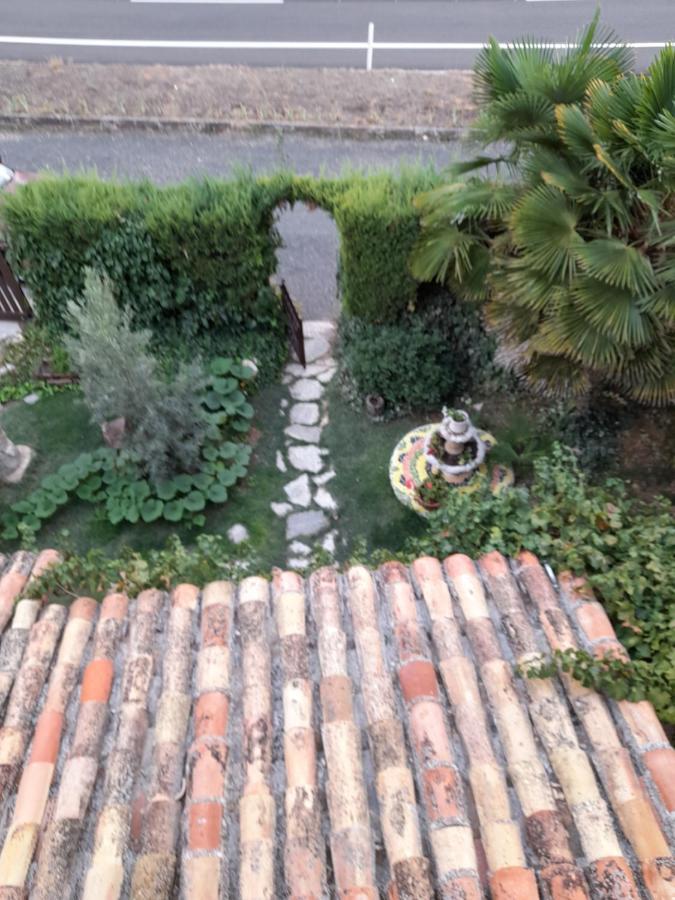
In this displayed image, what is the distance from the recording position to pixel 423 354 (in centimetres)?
699

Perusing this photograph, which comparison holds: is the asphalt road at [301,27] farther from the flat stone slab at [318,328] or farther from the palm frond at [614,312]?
the palm frond at [614,312]

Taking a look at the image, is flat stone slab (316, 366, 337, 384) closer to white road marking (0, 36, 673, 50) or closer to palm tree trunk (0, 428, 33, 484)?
palm tree trunk (0, 428, 33, 484)

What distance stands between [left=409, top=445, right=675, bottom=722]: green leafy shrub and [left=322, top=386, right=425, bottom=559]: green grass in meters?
1.95

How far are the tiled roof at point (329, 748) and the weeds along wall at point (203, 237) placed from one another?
398 centimetres

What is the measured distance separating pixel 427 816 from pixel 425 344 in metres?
5.11

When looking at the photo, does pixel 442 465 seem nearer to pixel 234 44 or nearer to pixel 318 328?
pixel 318 328

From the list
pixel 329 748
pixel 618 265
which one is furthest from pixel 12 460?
pixel 618 265

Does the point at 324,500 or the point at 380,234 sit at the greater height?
the point at 380,234

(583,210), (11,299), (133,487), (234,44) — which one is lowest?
(133,487)

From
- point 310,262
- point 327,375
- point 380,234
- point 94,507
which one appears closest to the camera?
point 380,234

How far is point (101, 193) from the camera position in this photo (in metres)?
7.07

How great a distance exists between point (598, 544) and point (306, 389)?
15.3 feet

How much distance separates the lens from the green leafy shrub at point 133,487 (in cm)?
646

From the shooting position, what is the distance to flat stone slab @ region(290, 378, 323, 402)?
Result: 25.0 ft
